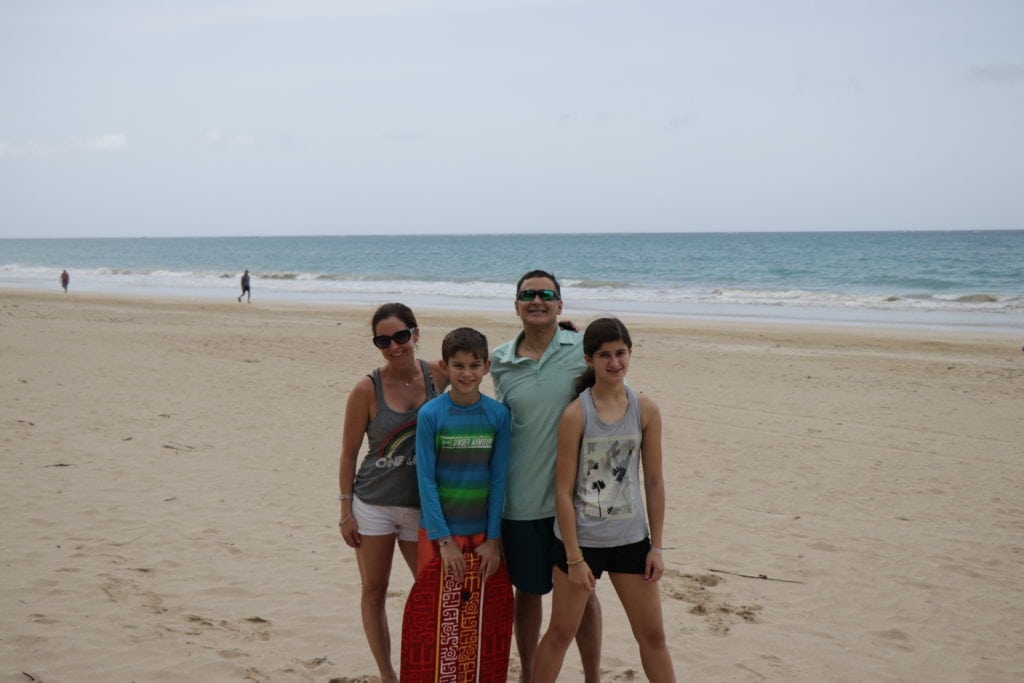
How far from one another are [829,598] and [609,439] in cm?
284

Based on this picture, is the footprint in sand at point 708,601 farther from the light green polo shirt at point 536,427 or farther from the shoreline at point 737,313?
the shoreline at point 737,313

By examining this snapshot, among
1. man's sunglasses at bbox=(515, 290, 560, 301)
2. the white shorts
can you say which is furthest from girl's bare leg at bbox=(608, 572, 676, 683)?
man's sunglasses at bbox=(515, 290, 560, 301)

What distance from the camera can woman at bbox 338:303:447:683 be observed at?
3.52m

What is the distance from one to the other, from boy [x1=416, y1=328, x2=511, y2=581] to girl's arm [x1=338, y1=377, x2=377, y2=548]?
1.18 ft

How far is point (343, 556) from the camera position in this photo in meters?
5.68

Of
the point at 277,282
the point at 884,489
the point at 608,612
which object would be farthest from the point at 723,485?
the point at 277,282

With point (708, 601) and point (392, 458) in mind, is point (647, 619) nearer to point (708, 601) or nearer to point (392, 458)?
point (392, 458)

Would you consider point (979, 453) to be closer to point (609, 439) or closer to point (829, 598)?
point (829, 598)

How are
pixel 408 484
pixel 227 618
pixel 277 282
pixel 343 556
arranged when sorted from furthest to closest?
pixel 277 282, pixel 343 556, pixel 227 618, pixel 408 484

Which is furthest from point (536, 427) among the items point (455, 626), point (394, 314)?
point (455, 626)

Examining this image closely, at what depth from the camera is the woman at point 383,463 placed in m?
3.52

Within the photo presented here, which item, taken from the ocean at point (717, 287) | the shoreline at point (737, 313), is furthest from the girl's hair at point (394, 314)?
the ocean at point (717, 287)

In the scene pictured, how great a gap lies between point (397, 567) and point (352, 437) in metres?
2.29

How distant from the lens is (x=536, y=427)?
11.0 ft
